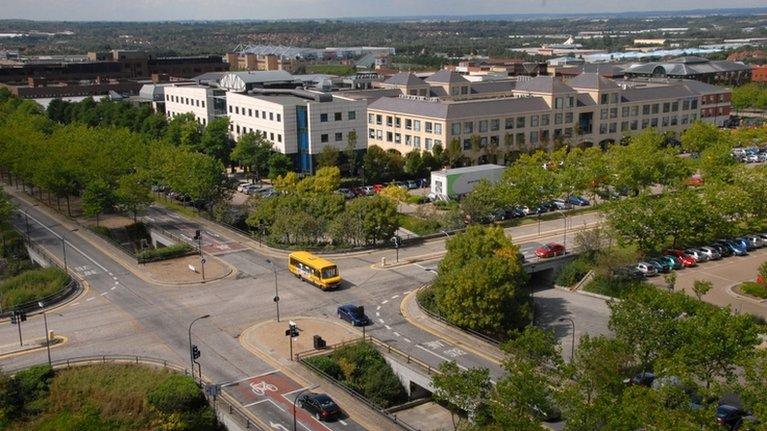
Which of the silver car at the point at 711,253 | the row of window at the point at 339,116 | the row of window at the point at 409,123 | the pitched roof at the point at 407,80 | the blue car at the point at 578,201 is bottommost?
the blue car at the point at 578,201

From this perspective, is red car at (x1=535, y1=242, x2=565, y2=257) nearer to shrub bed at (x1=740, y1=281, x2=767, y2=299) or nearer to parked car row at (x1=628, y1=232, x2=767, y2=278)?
parked car row at (x1=628, y1=232, x2=767, y2=278)

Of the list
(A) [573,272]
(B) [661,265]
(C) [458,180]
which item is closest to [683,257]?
(B) [661,265]

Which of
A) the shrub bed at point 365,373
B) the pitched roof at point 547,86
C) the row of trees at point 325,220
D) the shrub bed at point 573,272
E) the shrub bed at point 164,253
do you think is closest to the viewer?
the shrub bed at point 365,373

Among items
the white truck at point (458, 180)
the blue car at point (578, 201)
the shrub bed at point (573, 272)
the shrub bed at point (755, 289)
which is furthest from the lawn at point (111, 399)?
the blue car at point (578, 201)

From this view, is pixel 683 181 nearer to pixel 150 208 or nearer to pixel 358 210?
pixel 358 210

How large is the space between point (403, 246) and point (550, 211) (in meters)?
18.2

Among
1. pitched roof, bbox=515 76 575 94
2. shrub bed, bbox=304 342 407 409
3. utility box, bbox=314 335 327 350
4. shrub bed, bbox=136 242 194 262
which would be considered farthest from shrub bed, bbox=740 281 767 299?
pitched roof, bbox=515 76 575 94

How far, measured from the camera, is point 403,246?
2318 inches

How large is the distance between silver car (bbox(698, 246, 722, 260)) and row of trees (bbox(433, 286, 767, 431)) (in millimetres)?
21935

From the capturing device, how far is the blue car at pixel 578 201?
238 ft

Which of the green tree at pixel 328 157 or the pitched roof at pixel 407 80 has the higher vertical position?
the pitched roof at pixel 407 80

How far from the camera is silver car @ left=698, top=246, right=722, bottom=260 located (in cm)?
5488

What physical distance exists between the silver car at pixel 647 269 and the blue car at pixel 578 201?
69.5ft

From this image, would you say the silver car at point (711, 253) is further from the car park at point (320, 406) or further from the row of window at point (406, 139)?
the row of window at point (406, 139)
